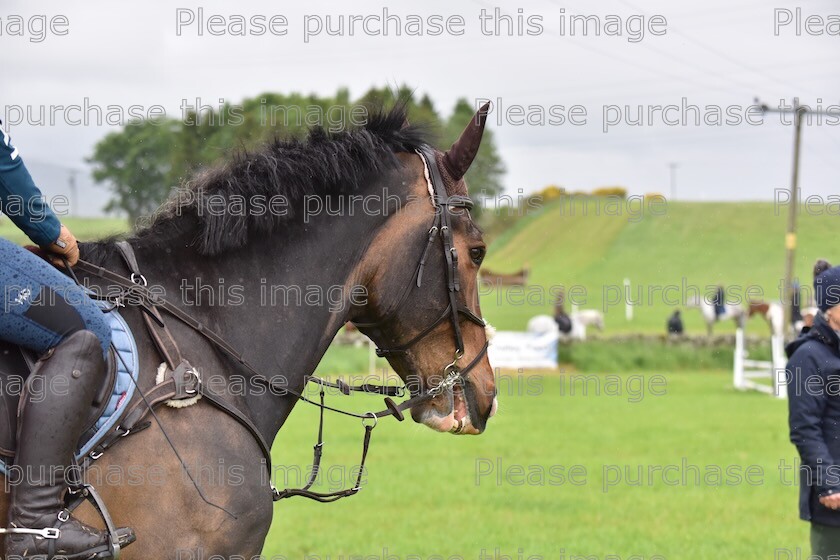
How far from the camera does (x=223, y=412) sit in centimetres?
388

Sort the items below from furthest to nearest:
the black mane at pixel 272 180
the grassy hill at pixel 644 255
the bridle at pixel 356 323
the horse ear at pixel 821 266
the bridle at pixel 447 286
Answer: the grassy hill at pixel 644 255 → the horse ear at pixel 821 266 → the bridle at pixel 447 286 → the black mane at pixel 272 180 → the bridle at pixel 356 323

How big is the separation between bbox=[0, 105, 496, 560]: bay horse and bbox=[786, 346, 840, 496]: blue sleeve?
9.46 ft

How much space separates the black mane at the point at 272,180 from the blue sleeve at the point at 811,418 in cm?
346

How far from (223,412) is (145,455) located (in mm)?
378

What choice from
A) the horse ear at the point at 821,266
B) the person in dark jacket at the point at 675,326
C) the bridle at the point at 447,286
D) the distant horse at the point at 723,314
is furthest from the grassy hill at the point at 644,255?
the bridle at the point at 447,286

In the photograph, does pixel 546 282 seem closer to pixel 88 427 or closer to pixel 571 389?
pixel 571 389

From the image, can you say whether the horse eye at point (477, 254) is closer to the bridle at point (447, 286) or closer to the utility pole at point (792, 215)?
the bridle at point (447, 286)

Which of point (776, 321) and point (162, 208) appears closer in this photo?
point (162, 208)

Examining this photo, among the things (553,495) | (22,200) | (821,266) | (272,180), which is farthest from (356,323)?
(553,495)

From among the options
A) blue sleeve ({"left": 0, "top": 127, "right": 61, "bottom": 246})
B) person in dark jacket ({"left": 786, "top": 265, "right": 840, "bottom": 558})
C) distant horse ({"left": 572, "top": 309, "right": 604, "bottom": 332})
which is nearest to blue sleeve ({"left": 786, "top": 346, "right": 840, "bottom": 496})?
person in dark jacket ({"left": 786, "top": 265, "right": 840, "bottom": 558})

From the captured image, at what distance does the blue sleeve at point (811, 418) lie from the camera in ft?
20.1

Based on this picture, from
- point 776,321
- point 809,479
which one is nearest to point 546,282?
point 776,321

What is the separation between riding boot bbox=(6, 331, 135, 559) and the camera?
3393mm

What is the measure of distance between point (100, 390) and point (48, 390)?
21 cm
